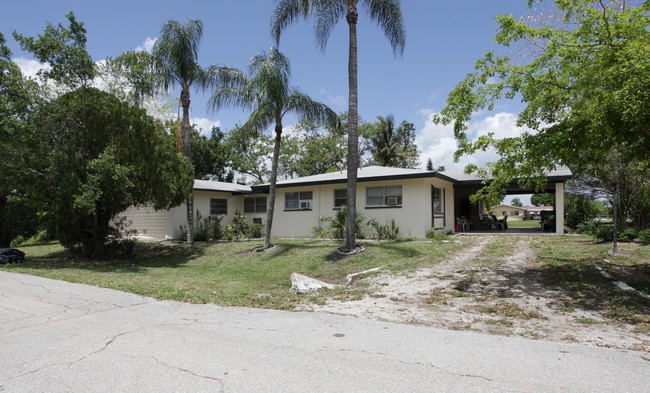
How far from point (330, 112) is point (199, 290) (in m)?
8.79

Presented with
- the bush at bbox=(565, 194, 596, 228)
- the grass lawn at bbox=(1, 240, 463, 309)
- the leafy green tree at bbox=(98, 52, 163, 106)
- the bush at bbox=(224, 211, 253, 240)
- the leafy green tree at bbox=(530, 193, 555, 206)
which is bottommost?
the grass lawn at bbox=(1, 240, 463, 309)

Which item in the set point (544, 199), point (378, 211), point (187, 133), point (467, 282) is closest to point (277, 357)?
point (467, 282)

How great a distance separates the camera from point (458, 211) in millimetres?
25031

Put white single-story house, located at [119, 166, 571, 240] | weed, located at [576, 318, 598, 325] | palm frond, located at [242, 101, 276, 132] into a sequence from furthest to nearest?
white single-story house, located at [119, 166, 571, 240], palm frond, located at [242, 101, 276, 132], weed, located at [576, 318, 598, 325]

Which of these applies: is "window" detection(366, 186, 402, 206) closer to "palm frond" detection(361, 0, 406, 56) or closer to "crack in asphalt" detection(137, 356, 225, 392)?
"palm frond" detection(361, 0, 406, 56)

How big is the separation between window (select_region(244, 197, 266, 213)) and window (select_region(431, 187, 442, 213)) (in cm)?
1003

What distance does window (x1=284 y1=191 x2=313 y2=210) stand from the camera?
20.3 m

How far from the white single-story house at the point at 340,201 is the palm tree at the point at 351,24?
4.94 metres

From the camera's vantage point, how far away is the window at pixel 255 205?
23.3 m

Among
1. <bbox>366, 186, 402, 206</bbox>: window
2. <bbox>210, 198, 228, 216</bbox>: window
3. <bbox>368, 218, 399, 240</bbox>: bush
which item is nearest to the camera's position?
<bbox>368, 218, 399, 240</bbox>: bush

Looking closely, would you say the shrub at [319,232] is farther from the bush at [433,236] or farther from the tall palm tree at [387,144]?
the tall palm tree at [387,144]

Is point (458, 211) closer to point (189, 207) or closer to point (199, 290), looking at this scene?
point (189, 207)

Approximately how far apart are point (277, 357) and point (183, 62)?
1594cm

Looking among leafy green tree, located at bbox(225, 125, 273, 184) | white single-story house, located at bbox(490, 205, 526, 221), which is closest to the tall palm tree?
leafy green tree, located at bbox(225, 125, 273, 184)
